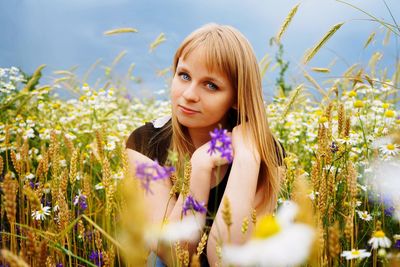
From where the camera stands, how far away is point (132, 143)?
1.86 meters

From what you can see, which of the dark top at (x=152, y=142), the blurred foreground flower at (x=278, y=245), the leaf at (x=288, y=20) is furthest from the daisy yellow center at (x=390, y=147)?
the blurred foreground flower at (x=278, y=245)

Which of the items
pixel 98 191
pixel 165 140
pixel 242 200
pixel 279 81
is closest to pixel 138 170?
pixel 242 200

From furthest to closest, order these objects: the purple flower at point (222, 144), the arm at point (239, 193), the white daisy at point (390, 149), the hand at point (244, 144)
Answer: the white daisy at point (390, 149), the hand at point (244, 144), the arm at point (239, 193), the purple flower at point (222, 144)

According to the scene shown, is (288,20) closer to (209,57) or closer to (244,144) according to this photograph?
(209,57)

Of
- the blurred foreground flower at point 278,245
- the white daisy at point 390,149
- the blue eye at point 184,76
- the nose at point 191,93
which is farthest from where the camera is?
the white daisy at point 390,149

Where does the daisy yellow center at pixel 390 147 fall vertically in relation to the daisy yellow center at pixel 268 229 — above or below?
below

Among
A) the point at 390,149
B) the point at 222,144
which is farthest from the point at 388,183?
the point at 222,144

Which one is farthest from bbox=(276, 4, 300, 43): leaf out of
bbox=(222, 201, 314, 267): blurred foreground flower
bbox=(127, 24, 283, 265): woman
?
bbox=(222, 201, 314, 267): blurred foreground flower

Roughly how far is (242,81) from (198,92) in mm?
180

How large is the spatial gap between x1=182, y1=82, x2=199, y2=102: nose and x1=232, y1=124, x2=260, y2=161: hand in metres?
0.17

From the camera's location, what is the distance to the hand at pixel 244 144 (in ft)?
4.22

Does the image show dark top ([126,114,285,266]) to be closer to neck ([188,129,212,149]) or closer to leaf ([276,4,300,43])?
neck ([188,129,212,149])

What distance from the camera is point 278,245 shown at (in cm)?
43

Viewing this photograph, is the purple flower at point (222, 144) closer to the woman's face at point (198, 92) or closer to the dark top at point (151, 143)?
the woman's face at point (198, 92)
